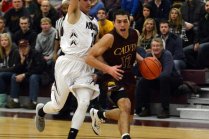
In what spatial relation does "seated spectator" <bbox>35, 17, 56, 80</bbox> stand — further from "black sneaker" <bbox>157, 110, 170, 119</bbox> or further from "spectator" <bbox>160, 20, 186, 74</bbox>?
"black sneaker" <bbox>157, 110, 170, 119</bbox>

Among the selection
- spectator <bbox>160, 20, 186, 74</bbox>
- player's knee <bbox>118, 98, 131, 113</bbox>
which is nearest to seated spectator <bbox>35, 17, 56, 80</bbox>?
spectator <bbox>160, 20, 186, 74</bbox>

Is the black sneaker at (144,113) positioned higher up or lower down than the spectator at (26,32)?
lower down

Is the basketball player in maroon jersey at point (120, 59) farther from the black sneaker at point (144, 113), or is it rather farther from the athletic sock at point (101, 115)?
the black sneaker at point (144, 113)

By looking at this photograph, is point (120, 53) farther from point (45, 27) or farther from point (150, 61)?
point (45, 27)

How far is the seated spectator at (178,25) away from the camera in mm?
12438

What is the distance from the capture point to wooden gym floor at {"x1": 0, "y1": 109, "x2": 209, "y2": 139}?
9.04 meters

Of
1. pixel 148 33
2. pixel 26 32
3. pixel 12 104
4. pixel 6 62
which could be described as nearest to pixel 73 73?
pixel 148 33

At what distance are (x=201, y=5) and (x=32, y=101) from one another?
13.3 feet

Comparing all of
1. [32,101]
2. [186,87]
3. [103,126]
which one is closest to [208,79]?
[186,87]

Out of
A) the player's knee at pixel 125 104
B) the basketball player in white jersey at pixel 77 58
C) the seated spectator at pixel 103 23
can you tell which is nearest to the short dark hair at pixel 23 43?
the seated spectator at pixel 103 23

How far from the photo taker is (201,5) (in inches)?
509

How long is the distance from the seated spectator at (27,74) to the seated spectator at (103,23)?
1375 millimetres

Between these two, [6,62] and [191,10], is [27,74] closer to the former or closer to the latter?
[6,62]

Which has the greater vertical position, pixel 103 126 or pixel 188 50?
pixel 188 50
